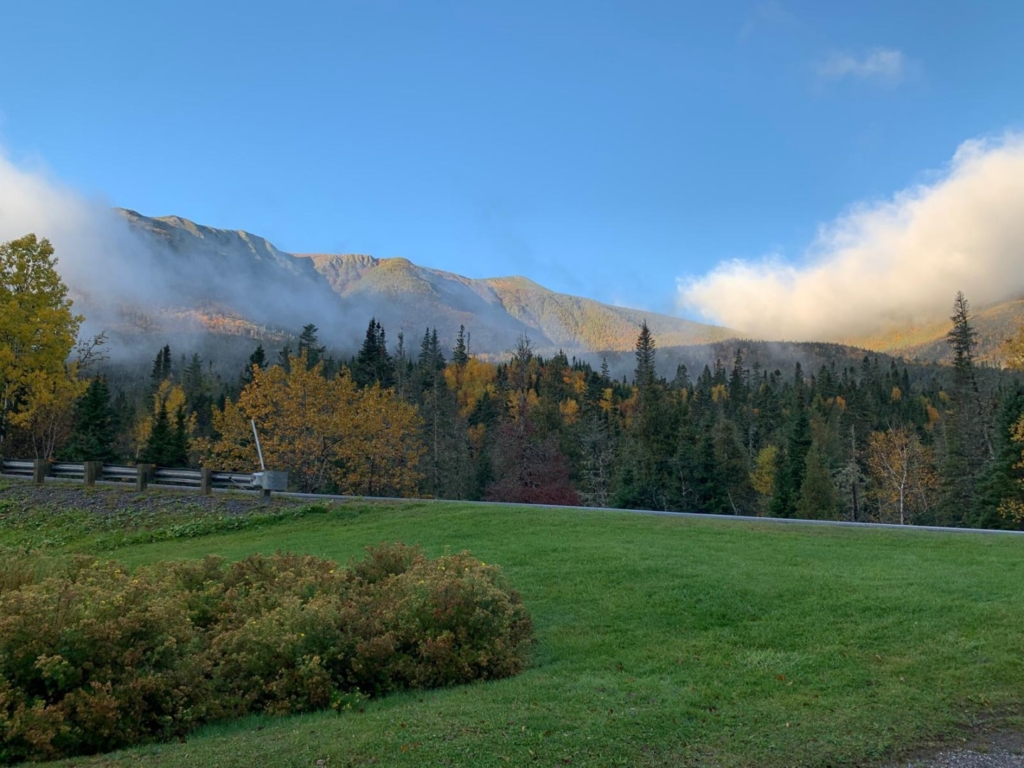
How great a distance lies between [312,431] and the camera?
119 feet

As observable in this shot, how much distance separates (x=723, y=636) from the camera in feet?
26.3

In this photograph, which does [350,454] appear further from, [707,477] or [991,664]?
[991,664]

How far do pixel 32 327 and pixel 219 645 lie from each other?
1154 inches

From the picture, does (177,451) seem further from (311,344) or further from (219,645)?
(219,645)

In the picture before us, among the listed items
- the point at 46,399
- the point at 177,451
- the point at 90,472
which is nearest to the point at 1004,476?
the point at 90,472

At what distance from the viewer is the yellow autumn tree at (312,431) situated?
34969 mm

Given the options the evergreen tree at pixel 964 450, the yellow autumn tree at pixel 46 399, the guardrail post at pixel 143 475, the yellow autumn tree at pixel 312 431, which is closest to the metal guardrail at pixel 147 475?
the guardrail post at pixel 143 475

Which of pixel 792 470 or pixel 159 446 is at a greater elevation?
pixel 159 446

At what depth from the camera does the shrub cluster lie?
5.54 m

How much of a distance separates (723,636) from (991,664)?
262 centimetres

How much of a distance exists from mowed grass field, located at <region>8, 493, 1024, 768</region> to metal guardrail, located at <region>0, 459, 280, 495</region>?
11.0m

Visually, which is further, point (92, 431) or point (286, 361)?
point (286, 361)

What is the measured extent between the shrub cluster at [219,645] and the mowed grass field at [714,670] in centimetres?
37

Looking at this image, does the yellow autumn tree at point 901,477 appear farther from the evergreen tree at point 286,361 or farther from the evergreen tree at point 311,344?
the evergreen tree at point 311,344
